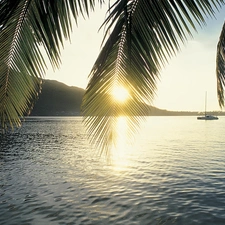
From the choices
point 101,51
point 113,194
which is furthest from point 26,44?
point 113,194

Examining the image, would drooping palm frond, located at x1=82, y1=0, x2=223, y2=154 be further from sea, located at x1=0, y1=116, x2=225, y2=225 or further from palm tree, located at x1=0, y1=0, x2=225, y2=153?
sea, located at x1=0, y1=116, x2=225, y2=225

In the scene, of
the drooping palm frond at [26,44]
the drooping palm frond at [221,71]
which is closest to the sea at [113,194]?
the drooping palm frond at [221,71]

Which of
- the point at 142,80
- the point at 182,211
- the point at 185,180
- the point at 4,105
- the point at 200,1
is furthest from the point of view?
the point at 185,180

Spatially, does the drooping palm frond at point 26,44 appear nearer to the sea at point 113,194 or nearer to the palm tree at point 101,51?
the palm tree at point 101,51

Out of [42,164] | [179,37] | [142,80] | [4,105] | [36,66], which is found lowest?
[42,164]

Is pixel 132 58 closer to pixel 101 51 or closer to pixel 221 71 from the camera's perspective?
pixel 101 51

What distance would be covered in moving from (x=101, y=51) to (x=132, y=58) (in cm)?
31

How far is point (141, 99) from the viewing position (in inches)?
80.7

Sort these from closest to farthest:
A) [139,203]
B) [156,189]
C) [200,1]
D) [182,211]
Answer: [200,1] < [182,211] < [139,203] < [156,189]

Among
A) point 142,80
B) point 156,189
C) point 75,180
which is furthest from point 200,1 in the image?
point 75,180

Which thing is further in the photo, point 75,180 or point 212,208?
point 75,180

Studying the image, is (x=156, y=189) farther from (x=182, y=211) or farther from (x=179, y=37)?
(x=179, y=37)

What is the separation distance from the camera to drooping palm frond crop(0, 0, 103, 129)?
1750 mm

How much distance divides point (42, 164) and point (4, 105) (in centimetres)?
2684
